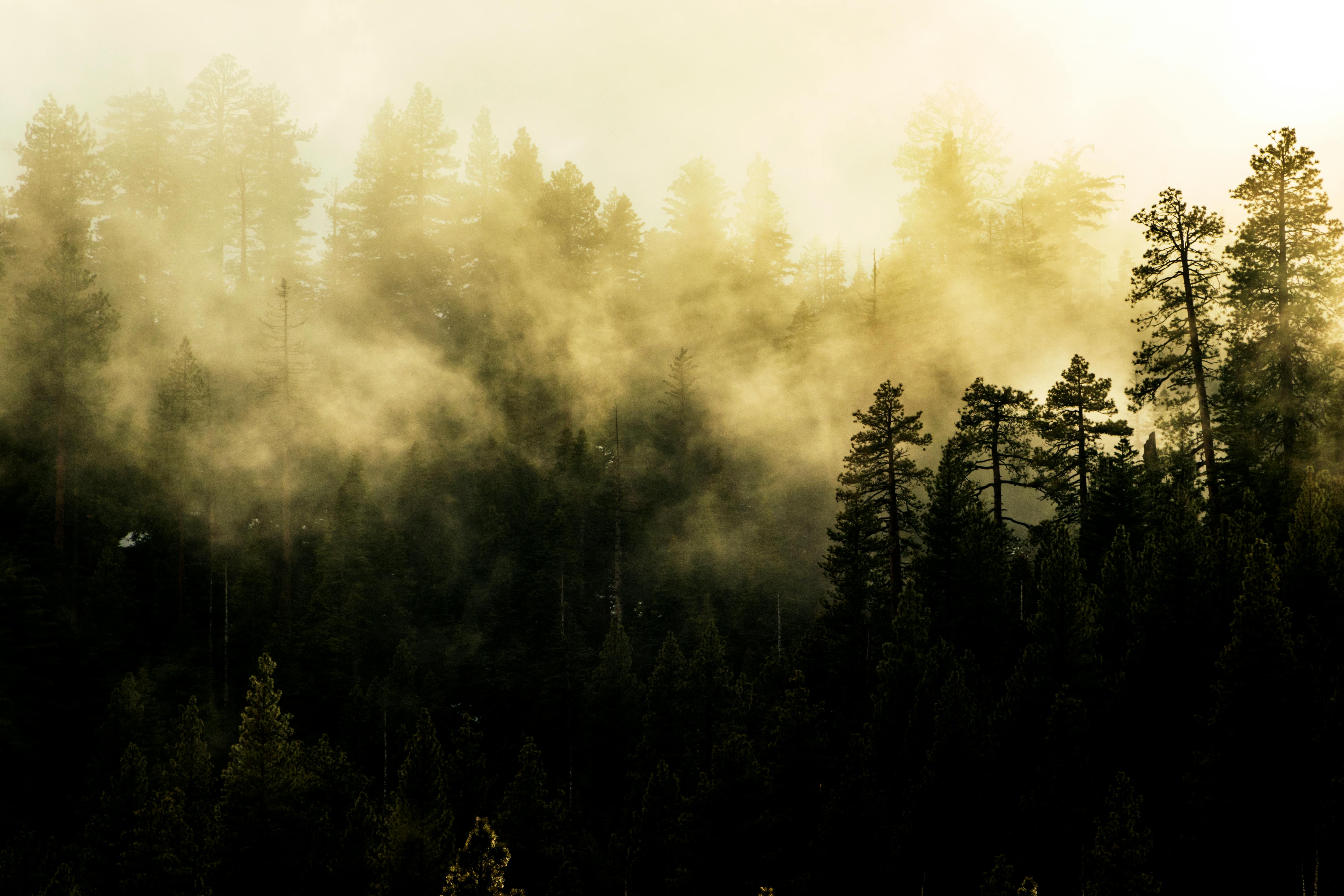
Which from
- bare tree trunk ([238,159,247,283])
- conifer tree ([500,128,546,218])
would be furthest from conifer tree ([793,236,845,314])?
bare tree trunk ([238,159,247,283])

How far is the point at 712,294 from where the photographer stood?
65375 mm

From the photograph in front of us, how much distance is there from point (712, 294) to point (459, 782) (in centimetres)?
4579

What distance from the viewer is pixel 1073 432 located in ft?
90.9

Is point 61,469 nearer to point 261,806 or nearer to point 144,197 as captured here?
point 261,806

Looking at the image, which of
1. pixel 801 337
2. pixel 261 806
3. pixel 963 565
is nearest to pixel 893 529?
pixel 963 565

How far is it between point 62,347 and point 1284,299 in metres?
49.4

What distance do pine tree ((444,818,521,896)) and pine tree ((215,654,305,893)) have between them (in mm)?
6372

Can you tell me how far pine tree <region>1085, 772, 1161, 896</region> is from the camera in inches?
545

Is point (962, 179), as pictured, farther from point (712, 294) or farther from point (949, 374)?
point (712, 294)

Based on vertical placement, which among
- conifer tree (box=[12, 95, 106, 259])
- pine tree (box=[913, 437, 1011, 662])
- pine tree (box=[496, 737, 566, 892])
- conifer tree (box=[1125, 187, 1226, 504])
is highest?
conifer tree (box=[12, 95, 106, 259])

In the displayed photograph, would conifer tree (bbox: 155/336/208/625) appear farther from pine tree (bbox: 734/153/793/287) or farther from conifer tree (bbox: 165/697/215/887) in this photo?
pine tree (bbox: 734/153/793/287)

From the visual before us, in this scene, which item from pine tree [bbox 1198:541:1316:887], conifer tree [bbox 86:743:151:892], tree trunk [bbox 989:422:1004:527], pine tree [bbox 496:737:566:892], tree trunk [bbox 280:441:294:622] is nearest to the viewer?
pine tree [bbox 1198:541:1316:887]

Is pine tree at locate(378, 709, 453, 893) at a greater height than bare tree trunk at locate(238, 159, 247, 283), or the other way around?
bare tree trunk at locate(238, 159, 247, 283)

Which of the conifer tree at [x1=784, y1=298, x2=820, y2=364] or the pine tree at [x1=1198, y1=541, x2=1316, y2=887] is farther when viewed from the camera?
the conifer tree at [x1=784, y1=298, x2=820, y2=364]
